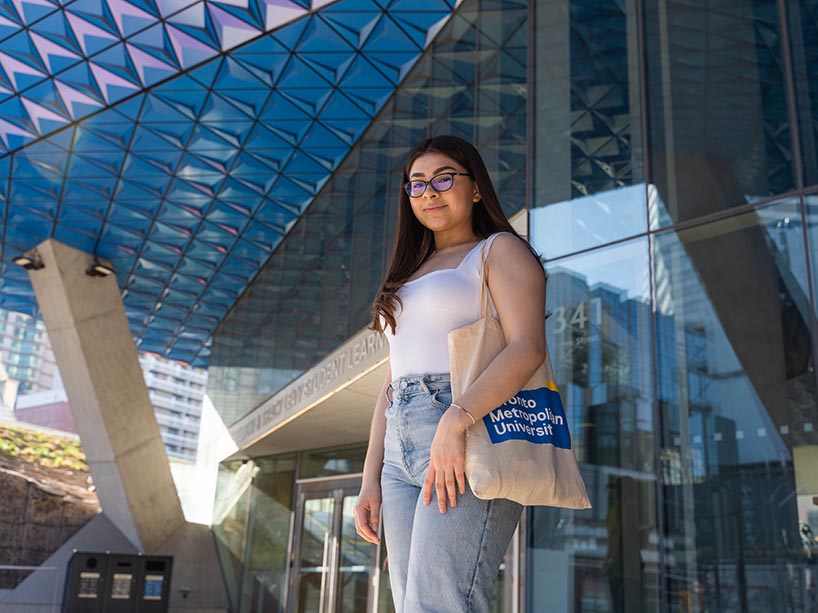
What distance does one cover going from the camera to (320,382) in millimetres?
14695

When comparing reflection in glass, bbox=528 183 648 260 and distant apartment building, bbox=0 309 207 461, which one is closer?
reflection in glass, bbox=528 183 648 260

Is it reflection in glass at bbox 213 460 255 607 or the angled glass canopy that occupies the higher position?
the angled glass canopy

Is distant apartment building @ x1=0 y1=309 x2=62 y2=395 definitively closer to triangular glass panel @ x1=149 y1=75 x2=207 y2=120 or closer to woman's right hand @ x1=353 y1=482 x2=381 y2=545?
triangular glass panel @ x1=149 y1=75 x2=207 y2=120

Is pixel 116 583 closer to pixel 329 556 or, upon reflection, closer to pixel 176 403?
pixel 329 556

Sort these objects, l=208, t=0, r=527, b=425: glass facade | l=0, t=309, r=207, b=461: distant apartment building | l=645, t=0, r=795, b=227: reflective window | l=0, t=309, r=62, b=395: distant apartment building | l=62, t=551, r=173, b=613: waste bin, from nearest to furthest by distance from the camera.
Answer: l=645, t=0, r=795, b=227: reflective window < l=208, t=0, r=527, b=425: glass facade < l=62, t=551, r=173, b=613: waste bin < l=0, t=309, r=62, b=395: distant apartment building < l=0, t=309, r=207, b=461: distant apartment building

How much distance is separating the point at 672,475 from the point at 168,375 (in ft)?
368

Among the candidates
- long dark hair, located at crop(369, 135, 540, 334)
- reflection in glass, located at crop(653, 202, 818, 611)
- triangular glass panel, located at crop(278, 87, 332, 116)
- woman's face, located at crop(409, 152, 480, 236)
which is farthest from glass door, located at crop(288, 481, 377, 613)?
woman's face, located at crop(409, 152, 480, 236)

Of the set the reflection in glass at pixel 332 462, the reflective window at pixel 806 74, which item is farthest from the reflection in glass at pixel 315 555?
the reflective window at pixel 806 74

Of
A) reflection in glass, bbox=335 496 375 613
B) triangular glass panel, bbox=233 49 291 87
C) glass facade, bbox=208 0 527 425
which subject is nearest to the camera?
glass facade, bbox=208 0 527 425

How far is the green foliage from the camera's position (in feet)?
104

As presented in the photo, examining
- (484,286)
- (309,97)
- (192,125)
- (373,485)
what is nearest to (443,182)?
(484,286)

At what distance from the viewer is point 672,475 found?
7.08 meters

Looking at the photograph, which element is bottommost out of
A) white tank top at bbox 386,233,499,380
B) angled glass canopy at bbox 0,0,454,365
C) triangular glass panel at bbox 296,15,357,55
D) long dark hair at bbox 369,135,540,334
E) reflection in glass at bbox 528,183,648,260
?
white tank top at bbox 386,233,499,380

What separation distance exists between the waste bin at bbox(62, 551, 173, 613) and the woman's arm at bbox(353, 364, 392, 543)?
56.0 ft
